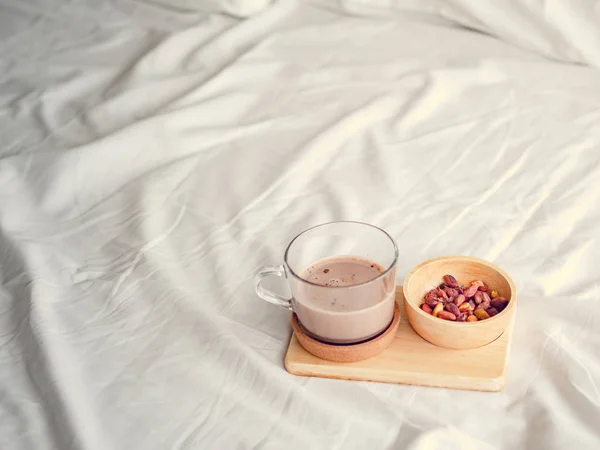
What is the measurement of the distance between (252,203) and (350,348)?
0.34 meters

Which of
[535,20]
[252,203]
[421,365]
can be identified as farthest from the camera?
[535,20]

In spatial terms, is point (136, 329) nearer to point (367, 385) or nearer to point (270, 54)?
point (367, 385)

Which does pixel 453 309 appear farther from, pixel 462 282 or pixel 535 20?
pixel 535 20

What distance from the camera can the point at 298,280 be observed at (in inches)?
30.1

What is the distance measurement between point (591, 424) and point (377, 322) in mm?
211

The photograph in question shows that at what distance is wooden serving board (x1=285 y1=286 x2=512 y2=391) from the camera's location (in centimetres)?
73

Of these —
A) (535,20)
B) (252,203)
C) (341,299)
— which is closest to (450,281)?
(341,299)

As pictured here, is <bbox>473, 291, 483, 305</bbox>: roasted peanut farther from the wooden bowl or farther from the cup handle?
the cup handle

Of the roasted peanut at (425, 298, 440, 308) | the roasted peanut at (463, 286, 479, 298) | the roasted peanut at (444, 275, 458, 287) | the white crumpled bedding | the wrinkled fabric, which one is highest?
the wrinkled fabric

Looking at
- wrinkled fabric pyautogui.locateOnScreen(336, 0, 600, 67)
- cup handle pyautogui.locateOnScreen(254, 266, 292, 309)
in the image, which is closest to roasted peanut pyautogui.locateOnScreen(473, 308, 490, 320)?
cup handle pyautogui.locateOnScreen(254, 266, 292, 309)

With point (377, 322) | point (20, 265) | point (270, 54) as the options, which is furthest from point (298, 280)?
point (270, 54)

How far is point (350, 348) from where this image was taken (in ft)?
2.47

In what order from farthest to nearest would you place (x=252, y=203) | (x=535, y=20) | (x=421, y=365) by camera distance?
(x=535, y=20) → (x=252, y=203) → (x=421, y=365)

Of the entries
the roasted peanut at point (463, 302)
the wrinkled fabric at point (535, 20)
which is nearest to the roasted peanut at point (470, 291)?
the roasted peanut at point (463, 302)
